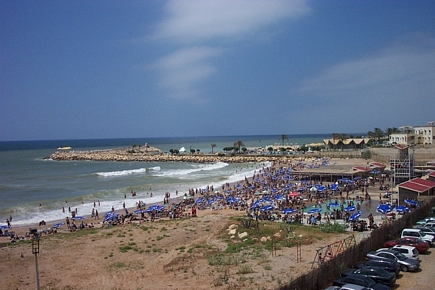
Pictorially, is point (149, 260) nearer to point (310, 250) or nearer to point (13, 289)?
point (13, 289)

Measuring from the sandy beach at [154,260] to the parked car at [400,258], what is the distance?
2.42m

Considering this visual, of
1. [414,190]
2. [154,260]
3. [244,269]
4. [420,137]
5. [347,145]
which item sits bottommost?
[154,260]

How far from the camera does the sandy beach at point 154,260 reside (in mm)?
13289

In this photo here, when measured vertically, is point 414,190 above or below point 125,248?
above

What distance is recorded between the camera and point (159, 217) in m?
28.2

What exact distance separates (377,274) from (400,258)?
214 centimetres

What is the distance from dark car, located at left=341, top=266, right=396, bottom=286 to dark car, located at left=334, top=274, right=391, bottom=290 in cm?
52

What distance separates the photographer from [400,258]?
42.4 feet

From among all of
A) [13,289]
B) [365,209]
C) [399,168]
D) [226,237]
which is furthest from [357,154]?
[13,289]

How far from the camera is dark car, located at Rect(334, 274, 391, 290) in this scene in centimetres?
1045

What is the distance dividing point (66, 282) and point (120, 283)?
219cm

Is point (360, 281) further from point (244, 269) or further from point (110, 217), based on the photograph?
point (110, 217)

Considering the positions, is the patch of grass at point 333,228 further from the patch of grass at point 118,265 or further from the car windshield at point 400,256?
the patch of grass at point 118,265

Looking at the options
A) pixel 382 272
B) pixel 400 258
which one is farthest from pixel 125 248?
pixel 400 258
